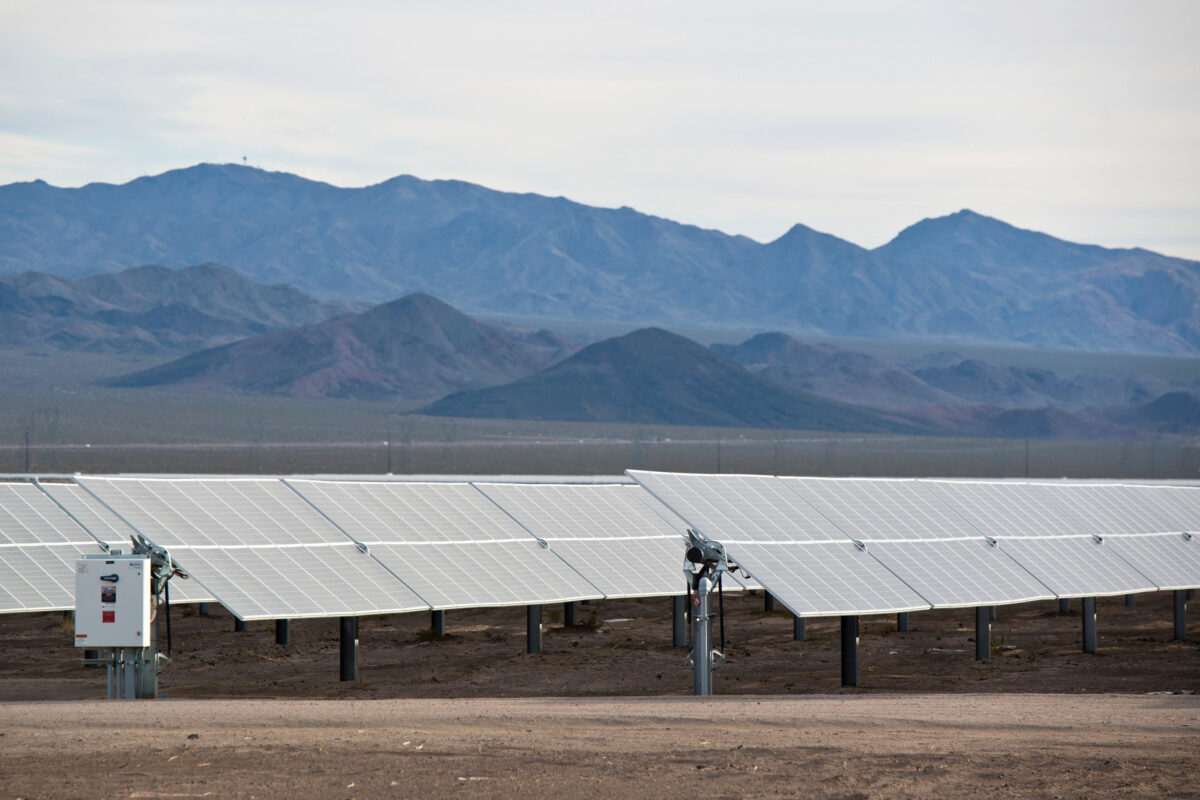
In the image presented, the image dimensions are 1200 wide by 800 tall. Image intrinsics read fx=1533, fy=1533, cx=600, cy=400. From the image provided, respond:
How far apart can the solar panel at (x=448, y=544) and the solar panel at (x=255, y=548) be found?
0.61m

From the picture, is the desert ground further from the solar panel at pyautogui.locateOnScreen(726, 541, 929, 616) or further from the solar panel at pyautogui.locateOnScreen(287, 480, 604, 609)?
the solar panel at pyautogui.locateOnScreen(287, 480, 604, 609)

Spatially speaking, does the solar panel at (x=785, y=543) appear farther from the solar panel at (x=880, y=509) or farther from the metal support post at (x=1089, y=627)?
the metal support post at (x=1089, y=627)

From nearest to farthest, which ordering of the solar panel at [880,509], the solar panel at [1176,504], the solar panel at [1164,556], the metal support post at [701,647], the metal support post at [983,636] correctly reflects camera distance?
the metal support post at [701,647]
the solar panel at [880,509]
the metal support post at [983,636]
the solar panel at [1164,556]
the solar panel at [1176,504]

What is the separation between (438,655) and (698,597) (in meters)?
11.1

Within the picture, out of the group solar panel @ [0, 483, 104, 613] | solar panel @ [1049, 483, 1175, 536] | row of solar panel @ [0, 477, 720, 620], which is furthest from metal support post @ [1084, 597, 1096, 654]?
solar panel @ [0, 483, 104, 613]

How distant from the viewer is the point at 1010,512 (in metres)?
31.8

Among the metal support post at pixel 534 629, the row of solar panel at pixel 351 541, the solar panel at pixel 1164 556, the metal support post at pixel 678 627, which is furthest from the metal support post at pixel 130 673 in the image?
the solar panel at pixel 1164 556

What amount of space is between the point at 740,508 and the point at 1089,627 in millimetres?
9585

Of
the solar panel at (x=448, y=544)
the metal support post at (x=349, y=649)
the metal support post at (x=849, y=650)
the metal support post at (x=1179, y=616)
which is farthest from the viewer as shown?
the metal support post at (x=1179, y=616)

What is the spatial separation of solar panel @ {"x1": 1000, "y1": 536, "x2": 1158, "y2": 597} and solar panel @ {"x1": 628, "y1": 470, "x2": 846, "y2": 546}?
4522mm

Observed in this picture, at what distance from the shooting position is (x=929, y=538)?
2855 cm

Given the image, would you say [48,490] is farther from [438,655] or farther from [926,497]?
[926,497]

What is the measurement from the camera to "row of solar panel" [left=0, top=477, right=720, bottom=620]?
966 inches

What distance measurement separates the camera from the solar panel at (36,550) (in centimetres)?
2956
